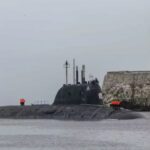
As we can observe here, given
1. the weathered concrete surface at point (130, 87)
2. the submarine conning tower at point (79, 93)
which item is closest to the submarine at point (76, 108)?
the submarine conning tower at point (79, 93)

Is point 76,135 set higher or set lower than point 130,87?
lower

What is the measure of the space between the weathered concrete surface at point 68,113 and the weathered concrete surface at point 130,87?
19.3 meters

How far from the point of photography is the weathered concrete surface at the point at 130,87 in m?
82.7

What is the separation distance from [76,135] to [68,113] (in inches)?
579

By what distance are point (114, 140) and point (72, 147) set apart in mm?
4152

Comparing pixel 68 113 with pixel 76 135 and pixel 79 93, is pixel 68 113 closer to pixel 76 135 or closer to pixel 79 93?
pixel 79 93

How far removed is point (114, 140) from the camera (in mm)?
41656

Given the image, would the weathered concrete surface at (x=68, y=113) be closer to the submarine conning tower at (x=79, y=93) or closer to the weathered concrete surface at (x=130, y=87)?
the submarine conning tower at (x=79, y=93)

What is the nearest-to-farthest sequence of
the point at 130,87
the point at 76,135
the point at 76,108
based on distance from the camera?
1. the point at 76,135
2. the point at 76,108
3. the point at 130,87

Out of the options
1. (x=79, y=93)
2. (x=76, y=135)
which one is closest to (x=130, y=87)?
(x=79, y=93)

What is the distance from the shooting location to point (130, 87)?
8388 centimetres

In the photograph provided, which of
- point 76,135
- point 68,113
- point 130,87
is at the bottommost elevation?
point 76,135

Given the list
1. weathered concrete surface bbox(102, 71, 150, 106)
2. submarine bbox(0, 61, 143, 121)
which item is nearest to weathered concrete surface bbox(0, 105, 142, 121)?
submarine bbox(0, 61, 143, 121)

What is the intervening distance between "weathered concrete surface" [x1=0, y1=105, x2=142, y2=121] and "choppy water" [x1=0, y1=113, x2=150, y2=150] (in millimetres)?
1378
